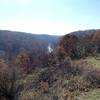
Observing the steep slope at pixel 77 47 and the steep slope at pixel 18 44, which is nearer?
the steep slope at pixel 77 47

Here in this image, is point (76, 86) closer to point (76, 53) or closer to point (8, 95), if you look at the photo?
point (8, 95)

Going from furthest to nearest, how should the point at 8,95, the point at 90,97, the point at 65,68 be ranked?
the point at 65,68 < the point at 90,97 < the point at 8,95

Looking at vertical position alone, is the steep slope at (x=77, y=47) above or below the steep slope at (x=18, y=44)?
above

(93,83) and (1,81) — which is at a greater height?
(1,81)

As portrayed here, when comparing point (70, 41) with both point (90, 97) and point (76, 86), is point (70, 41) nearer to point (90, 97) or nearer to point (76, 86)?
point (76, 86)

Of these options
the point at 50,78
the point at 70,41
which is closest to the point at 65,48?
the point at 70,41

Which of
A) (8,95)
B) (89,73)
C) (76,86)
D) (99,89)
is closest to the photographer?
(8,95)

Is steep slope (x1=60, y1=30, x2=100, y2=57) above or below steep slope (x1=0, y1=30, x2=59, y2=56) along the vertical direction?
above

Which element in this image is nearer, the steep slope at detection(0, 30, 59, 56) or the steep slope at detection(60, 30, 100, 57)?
the steep slope at detection(60, 30, 100, 57)

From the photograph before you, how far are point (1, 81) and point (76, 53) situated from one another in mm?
20071

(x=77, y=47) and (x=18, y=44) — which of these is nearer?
(x=77, y=47)

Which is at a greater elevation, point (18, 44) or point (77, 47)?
point (77, 47)

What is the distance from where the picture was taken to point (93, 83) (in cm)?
1356

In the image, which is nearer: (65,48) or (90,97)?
(90,97)
